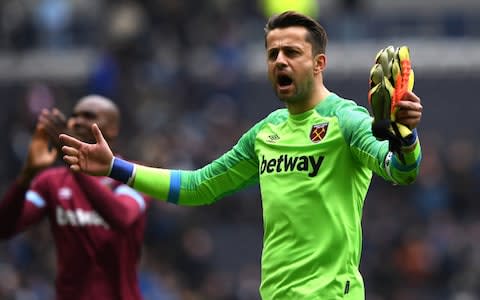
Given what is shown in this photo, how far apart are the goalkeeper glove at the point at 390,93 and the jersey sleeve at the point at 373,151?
60 millimetres

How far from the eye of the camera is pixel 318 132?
695cm

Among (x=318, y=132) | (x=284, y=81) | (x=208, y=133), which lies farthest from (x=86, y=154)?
(x=208, y=133)

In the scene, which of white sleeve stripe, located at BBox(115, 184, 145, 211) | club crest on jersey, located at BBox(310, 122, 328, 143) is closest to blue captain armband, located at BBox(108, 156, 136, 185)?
club crest on jersey, located at BBox(310, 122, 328, 143)

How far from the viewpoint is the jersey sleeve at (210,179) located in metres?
7.37

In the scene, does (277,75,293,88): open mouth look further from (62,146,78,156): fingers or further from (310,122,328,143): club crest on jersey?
(62,146,78,156): fingers

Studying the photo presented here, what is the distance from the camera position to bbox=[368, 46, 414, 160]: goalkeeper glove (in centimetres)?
618

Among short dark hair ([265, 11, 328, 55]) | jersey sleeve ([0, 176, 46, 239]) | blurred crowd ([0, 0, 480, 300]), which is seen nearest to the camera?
short dark hair ([265, 11, 328, 55])

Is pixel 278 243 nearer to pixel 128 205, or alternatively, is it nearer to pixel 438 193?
pixel 128 205

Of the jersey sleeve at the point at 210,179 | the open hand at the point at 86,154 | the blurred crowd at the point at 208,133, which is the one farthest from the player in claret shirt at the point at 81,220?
the blurred crowd at the point at 208,133

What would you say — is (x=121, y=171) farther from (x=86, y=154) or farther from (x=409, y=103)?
(x=409, y=103)

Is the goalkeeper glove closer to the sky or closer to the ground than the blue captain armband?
closer to the sky

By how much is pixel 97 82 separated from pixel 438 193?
195 inches

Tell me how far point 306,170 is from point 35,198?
2.57 m

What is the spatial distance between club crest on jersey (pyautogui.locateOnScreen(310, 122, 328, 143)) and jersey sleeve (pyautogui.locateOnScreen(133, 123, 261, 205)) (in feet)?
1.56
